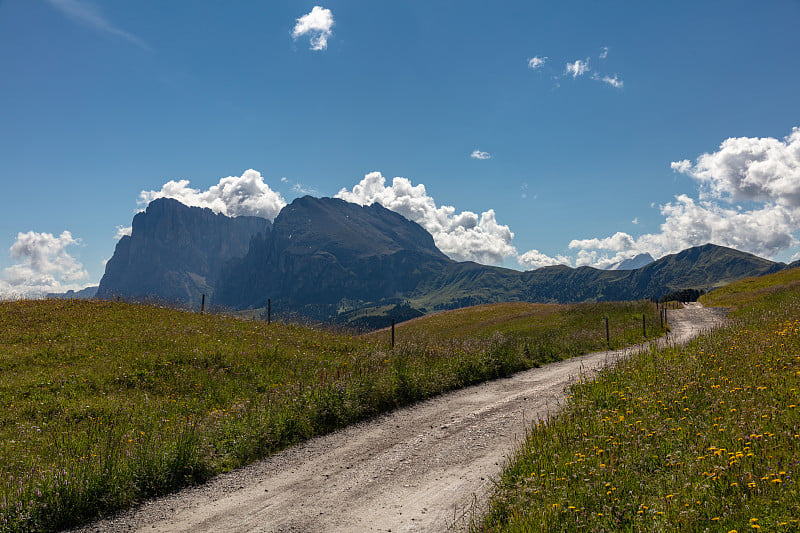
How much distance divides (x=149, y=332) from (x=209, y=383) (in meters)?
9.31

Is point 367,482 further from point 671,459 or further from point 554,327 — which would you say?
point 554,327

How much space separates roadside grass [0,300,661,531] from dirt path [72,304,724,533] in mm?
804

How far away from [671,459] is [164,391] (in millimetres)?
17419

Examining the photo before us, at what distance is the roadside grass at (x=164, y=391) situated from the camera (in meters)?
8.63

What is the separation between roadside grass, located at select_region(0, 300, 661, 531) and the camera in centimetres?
863

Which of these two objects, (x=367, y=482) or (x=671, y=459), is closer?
(x=671, y=459)

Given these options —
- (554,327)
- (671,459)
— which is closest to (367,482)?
(671,459)

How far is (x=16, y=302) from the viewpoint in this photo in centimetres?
3241

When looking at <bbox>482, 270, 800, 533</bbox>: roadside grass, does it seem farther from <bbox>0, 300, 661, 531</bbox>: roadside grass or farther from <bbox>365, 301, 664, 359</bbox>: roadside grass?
<bbox>365, 301, 664, 359</bbox>: roadside grass

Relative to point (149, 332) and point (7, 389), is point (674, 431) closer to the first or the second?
point (7, 389)

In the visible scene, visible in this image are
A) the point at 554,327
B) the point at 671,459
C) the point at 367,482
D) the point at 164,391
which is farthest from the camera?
the point at 554,327

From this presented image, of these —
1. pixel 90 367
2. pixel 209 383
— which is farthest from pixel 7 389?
pixel 209 383

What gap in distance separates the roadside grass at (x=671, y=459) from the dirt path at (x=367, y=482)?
1.03 metres

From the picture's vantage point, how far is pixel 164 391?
56.6ft
